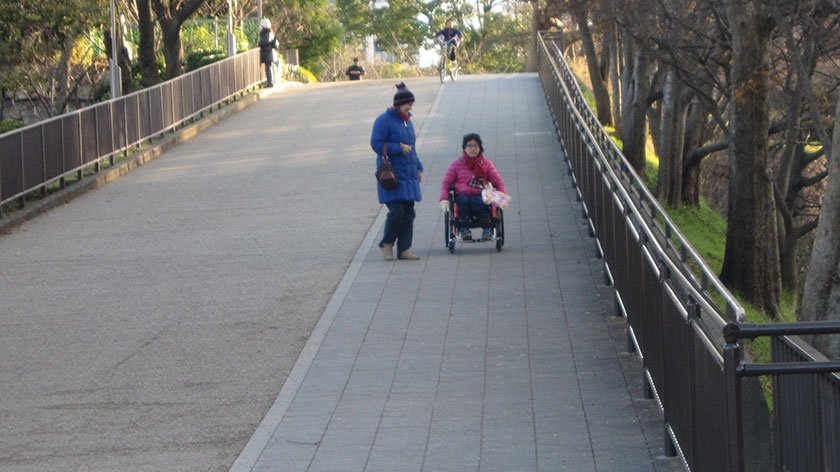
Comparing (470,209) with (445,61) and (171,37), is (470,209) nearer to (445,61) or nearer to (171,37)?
(171,37)

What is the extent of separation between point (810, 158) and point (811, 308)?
1636 centimetres

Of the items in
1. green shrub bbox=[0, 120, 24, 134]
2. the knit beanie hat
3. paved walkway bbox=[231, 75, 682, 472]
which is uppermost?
the knit beanie hat

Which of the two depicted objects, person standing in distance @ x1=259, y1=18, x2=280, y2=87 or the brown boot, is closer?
the brown boot

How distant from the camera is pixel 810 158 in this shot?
1109 inches

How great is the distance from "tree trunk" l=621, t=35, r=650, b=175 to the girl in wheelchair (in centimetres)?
1316

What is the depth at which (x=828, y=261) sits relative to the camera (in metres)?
12.3

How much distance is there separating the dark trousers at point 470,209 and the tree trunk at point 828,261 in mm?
3308

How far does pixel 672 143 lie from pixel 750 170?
1033cm

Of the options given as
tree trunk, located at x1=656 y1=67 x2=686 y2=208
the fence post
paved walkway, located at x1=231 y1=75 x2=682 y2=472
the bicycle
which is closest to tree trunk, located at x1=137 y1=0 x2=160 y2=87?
the bicycle

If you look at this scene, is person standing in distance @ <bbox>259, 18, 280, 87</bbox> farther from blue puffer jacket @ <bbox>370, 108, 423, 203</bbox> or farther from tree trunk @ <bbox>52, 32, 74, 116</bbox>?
blue puffer jacket @ <bbox>370, 108, 423, 203</bbox>

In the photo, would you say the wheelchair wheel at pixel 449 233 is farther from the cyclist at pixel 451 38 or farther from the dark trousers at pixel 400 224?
the cyclist at pixel 451 38

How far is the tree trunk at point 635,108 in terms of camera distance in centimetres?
2700

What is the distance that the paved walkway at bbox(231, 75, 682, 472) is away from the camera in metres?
7.16

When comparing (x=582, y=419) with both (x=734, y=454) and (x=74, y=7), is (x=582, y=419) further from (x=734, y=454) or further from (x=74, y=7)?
(x=74, y=7)
